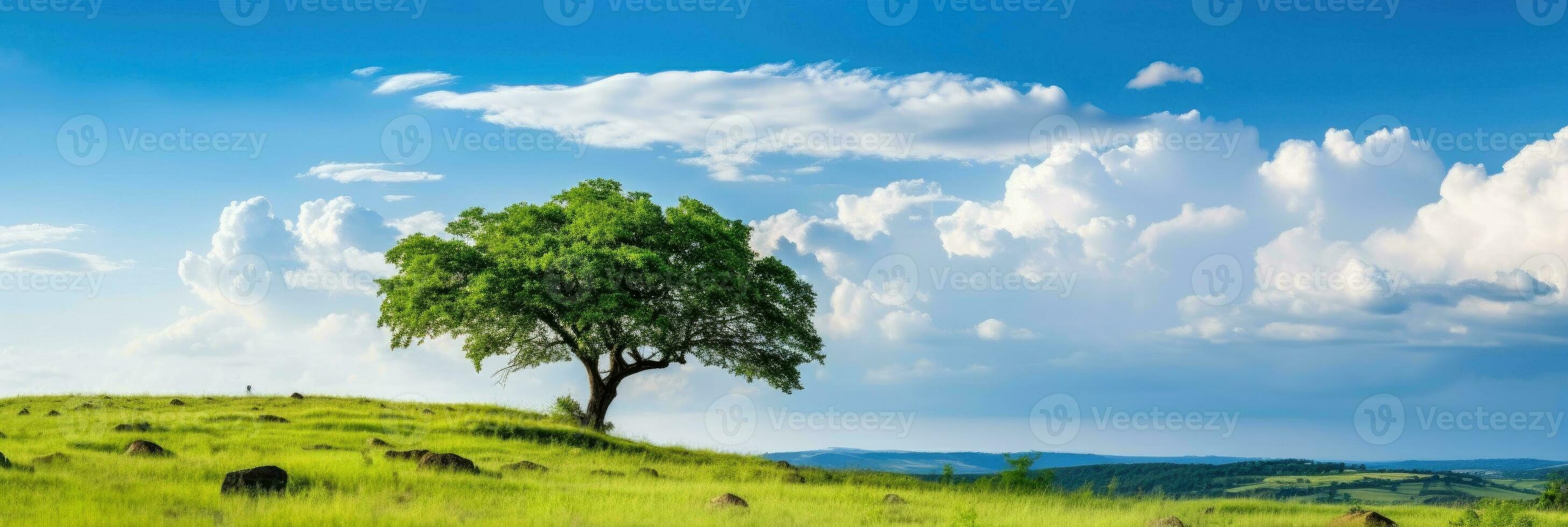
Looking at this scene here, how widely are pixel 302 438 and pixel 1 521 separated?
50.5 feet

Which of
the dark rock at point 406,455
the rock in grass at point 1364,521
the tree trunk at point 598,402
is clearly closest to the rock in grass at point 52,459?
the dark rock at point 406,455

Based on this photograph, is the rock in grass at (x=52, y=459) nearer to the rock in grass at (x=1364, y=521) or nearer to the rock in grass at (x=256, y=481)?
the rock in grass at (x=256, y=481)

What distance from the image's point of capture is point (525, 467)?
83.2 ft

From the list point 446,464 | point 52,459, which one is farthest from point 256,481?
point 52,459

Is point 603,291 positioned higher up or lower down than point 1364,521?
higher up

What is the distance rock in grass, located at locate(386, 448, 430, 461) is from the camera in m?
23.9

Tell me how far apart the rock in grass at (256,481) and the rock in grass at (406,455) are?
4.63 meters

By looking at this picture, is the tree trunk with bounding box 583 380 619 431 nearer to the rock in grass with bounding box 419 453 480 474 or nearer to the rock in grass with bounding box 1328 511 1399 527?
the rock in grass with bounding box 419 453 480 474

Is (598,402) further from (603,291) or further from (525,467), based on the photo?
(525,467)

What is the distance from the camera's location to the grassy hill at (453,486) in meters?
16.7

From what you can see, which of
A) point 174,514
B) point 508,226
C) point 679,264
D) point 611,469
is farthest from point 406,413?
point 174,514

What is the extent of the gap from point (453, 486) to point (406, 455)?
4.62 meters

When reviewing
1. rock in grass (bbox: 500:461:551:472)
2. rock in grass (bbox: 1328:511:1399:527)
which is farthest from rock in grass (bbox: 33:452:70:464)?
rock in grass (bbox: 1328:511:1399:527)

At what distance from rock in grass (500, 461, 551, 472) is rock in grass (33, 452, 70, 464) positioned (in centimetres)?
928
